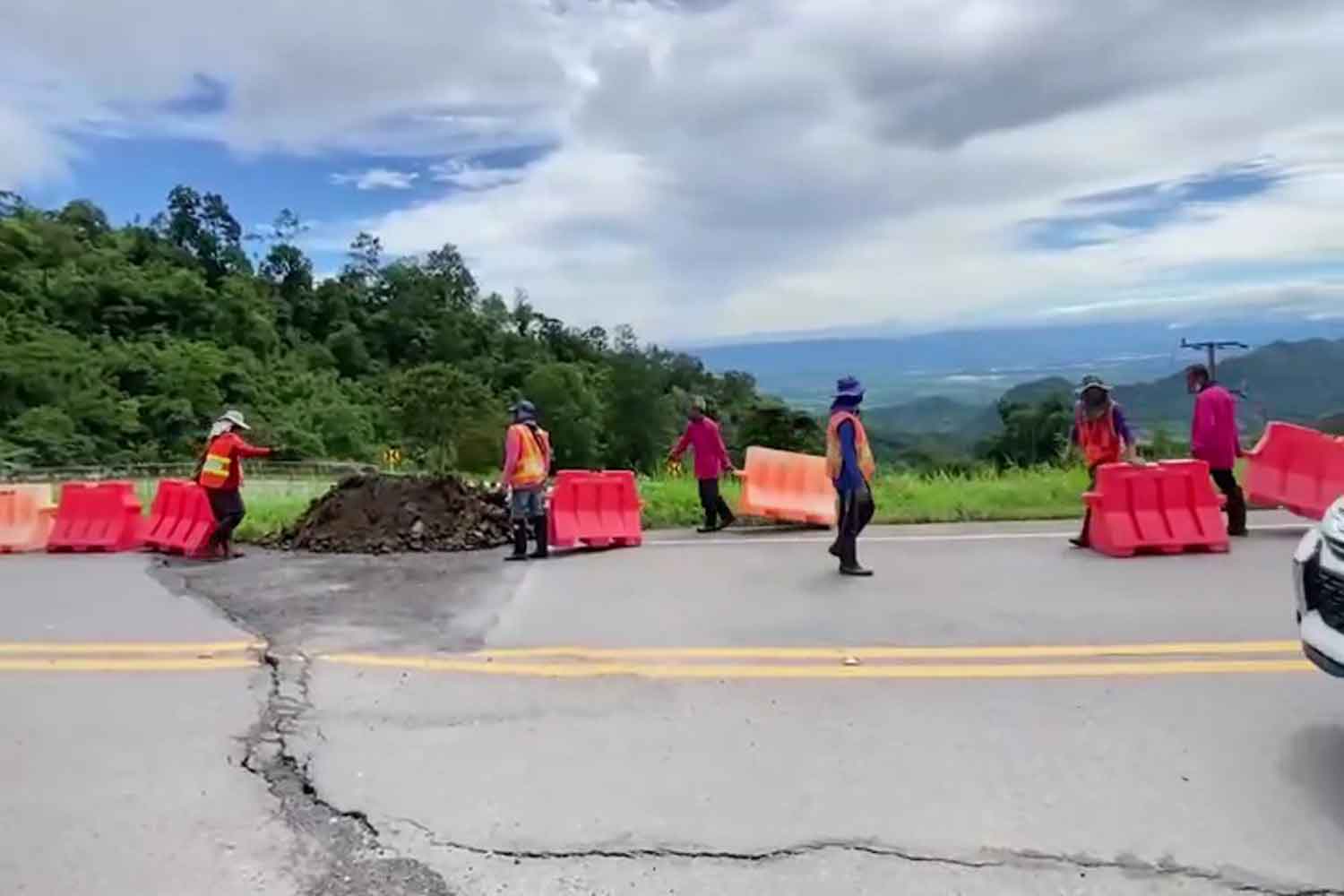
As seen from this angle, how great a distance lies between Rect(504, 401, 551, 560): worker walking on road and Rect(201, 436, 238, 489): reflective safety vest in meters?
3.07

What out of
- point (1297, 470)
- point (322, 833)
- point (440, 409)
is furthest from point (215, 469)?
point (440, 409)

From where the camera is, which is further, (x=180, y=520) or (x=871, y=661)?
(x=180, y=520)

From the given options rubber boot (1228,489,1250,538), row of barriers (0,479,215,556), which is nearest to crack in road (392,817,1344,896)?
rubber boot (1228,489,1250,538)

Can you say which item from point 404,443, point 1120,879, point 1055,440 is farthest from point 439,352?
point 1120,879

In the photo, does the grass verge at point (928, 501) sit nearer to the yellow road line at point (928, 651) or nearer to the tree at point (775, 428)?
the yellow road line at point (928, 651)

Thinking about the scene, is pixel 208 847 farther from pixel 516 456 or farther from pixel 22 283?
pixel 22 283

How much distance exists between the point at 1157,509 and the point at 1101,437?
1.00m

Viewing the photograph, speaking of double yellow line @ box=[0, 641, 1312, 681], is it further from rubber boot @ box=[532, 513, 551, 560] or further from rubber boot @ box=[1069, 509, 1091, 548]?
rubber boot @ box=[532, 513, 551, 560]

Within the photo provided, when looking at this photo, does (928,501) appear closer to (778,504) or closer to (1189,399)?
(778,504)

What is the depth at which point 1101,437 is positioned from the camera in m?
11.5

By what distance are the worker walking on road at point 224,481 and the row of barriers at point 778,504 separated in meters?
0.24

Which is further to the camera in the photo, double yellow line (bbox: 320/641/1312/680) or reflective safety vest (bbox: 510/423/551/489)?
reflective safety vest (bbox: 510/423/551/489)

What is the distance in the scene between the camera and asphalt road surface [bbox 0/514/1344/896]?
418cm

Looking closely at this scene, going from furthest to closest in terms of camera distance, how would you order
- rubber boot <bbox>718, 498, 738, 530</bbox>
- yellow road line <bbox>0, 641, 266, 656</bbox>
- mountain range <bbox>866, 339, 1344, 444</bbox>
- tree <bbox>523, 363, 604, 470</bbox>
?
tree <bbox>523, 363, 604, 470</bbox>
rubber boot <bbox>718, 498, 738, 530</bbox>
mountain range <bbox>866, 339, 1344, 444</bbox>
yellow road line <bbox>0, 641, 266, 656</bbox>
